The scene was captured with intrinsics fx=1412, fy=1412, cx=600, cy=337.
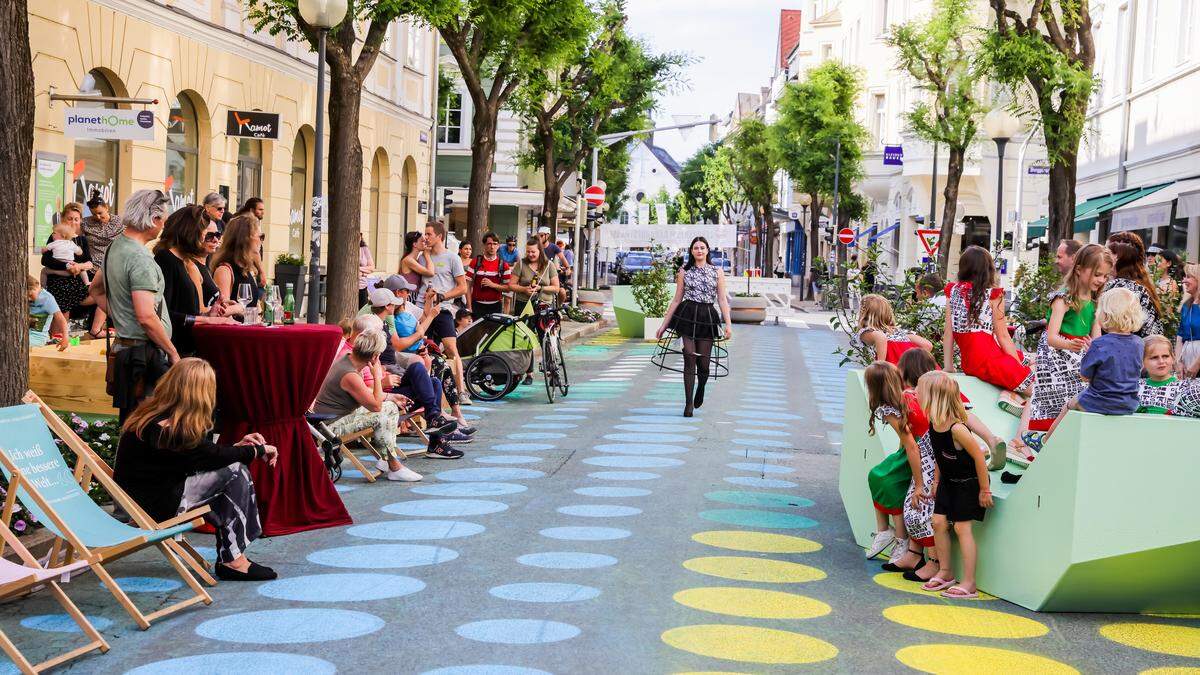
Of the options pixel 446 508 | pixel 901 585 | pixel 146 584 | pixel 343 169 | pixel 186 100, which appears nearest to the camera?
pixel 146 584

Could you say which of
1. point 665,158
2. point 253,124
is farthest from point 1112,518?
point 665,158

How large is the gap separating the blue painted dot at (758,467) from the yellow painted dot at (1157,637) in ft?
15.5

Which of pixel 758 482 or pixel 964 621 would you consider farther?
pixel 758 482

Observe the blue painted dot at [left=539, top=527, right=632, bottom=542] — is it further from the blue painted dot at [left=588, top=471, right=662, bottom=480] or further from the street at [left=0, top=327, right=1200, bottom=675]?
the blue painted dot at [left=588, top=471, right=662, bottom=480]

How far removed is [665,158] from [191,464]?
16614cm

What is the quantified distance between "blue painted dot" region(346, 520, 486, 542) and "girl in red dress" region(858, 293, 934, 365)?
3355 mm

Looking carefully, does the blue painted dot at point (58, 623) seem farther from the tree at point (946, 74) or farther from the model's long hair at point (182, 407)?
the tree at point (946, 74)

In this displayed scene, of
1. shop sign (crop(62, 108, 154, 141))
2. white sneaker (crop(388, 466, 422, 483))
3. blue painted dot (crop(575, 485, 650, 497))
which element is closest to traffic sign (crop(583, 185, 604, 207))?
shop sign (crop(62, 108, 154, 141))

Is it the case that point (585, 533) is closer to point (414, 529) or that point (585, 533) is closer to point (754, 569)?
point (414, 529)

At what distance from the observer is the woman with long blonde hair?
6.38m

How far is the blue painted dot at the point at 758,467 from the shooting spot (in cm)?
1107

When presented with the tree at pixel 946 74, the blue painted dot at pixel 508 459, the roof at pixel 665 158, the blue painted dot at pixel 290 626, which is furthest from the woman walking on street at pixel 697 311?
the roof at pixel 665 158

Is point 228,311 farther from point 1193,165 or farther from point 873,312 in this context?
point 1193,165

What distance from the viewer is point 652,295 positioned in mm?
28750
